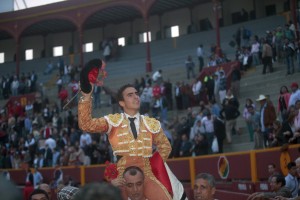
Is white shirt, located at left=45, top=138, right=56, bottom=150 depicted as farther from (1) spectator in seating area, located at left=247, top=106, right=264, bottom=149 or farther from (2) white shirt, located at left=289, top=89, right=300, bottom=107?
(2) white shirt, located at left=289, top=89, right=300, bottom=107

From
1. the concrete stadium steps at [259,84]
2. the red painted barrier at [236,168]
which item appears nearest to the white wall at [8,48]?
the concrete stadium steps at [259,84]

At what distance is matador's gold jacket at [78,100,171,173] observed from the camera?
14.7 feet

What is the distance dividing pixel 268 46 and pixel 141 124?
11763 mm

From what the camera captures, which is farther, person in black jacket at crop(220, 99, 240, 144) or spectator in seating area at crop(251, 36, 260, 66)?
spectator in seating area at crop(251, 36, 260, 66)

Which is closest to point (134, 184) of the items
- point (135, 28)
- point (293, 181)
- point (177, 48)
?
point (293, 181)

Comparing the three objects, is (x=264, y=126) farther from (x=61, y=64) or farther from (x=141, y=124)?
(x=61, y=64)

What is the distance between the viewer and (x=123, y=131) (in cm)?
463

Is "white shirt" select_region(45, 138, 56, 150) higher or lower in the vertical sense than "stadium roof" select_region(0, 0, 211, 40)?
lower

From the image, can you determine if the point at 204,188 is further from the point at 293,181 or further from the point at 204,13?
the point at 204,13

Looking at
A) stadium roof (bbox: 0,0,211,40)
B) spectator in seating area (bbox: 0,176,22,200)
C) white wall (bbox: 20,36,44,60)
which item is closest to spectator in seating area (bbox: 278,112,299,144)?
spectator in seating area (bbox: 0,176,22,200)

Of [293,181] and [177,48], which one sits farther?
[177,48]

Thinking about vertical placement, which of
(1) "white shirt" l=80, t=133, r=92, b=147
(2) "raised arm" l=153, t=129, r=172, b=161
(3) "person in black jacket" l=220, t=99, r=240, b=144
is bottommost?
(2) "raised arm" l=153, t=129, r=172, b=161

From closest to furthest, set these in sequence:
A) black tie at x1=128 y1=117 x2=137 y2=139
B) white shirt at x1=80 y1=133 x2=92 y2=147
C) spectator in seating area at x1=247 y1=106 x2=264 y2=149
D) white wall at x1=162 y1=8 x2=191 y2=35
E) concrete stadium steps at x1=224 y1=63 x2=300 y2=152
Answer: black tie at x1=128 y1=117 x2=137 y2=139
spectator in seating area at x1=247 y1=106 x2=264 y2=149
concrete stadium steps at x1=224 y1=63 x2=300 y2=152
white shirt at x1=80 y1=133 x2=92 y2=147
white wall at x1=162 y1=8 x2=191 y2=35

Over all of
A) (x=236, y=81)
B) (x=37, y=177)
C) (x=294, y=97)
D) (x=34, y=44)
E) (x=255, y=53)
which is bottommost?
(x=37, y=177)
